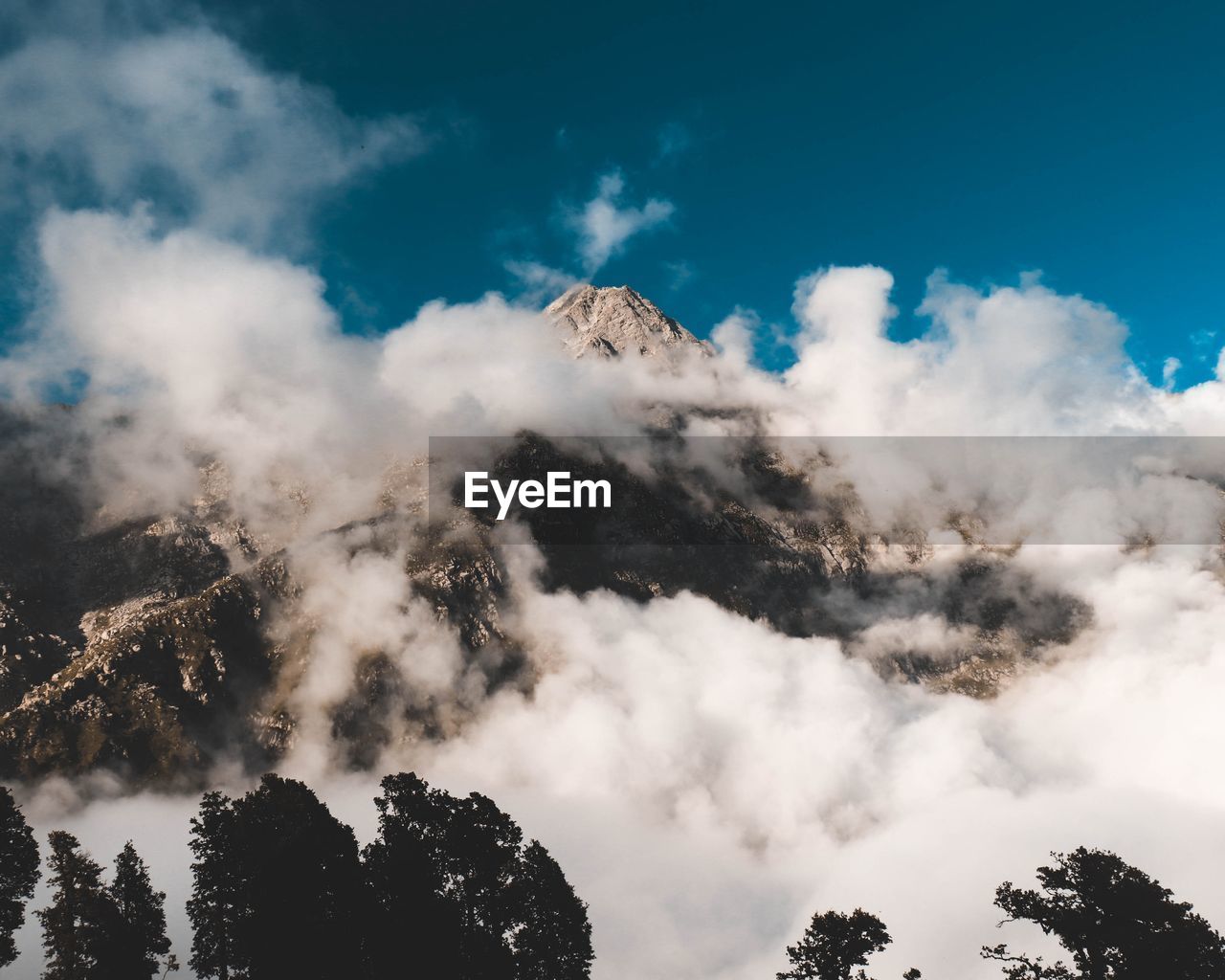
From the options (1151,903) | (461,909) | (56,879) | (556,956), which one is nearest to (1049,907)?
(1151,903)

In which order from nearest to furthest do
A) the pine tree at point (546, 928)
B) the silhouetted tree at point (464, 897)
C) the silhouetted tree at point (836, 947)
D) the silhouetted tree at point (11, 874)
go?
the silhouetted tree at point (11, 874), the silhouetted tree at point (464, 897), the silhouetted tree at point (836, 947), the pine tree at point (546, 928)

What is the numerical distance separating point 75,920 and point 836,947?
2272 inches

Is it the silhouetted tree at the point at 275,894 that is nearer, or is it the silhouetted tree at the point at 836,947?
the silhouetted tree at the point at 275,894

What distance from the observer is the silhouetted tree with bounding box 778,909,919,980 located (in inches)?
2259

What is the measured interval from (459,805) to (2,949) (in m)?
31.6

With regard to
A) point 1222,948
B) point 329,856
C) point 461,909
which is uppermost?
point 329,856

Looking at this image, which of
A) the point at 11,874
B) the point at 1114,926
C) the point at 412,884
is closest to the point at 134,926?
the point at 11,874

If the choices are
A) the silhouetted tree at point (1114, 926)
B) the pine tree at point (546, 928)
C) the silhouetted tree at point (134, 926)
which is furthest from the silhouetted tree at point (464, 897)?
the silhouetted tree at point (1114, 926)

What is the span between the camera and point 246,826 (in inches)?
2313

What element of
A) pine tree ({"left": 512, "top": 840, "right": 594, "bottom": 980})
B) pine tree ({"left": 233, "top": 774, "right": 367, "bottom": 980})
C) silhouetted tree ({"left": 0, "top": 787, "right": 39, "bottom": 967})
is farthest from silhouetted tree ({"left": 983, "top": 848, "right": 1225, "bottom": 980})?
silhouetted tree ({"left": 0, "top": 787, "right": 39, "bottom": 967})

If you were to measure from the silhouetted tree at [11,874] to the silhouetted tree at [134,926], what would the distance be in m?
5.53

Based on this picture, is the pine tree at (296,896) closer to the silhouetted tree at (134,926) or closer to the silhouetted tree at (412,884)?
the silhouetted tree at (412,884)

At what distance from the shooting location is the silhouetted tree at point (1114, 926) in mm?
52719

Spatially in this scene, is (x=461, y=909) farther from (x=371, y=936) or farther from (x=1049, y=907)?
(x=1049, y=907)
